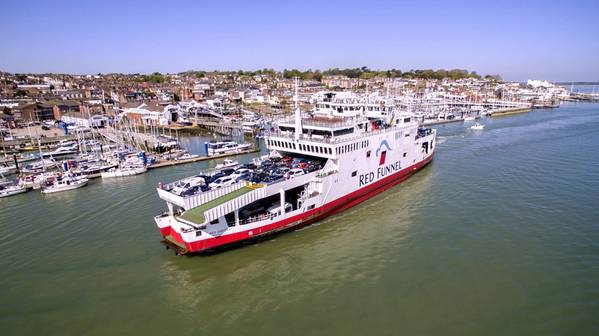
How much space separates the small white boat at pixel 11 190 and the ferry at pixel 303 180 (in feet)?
61.1

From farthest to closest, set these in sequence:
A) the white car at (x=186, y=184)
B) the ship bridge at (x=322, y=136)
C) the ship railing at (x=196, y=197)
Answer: the ship bridge at (x=322, y=136) < the white car at (x=186, y=184) < the ship railing at (x=196, y=197)

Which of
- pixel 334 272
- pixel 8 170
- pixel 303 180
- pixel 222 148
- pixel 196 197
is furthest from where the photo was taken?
pixel 222 148

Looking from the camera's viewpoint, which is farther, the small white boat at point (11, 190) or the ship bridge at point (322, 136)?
the small white boat at point (11, 190)

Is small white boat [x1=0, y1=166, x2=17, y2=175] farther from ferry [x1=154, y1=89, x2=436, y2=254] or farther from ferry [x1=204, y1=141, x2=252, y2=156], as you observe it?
ferry [x1=154, y1=89, x2=436, y2=254]

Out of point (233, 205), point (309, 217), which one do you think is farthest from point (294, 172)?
point (233, 205)

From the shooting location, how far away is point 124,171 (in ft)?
109

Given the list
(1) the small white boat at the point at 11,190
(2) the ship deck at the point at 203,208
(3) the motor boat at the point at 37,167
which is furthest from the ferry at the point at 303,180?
(3) the motor boat at the point at 37,167

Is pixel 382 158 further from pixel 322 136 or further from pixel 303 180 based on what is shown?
pixel 303 180

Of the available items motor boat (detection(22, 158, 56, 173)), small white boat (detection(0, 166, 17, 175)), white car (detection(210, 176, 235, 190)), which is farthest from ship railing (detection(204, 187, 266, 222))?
small white boat (detection(0, 166, 17, 175))

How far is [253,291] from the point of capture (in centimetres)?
1448

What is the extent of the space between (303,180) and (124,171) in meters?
22.8

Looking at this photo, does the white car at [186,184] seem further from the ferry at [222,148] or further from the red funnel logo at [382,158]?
the ferry at [222,148]

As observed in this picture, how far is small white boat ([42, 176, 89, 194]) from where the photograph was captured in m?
28.4

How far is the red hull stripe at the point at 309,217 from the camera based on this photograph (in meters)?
16.5
